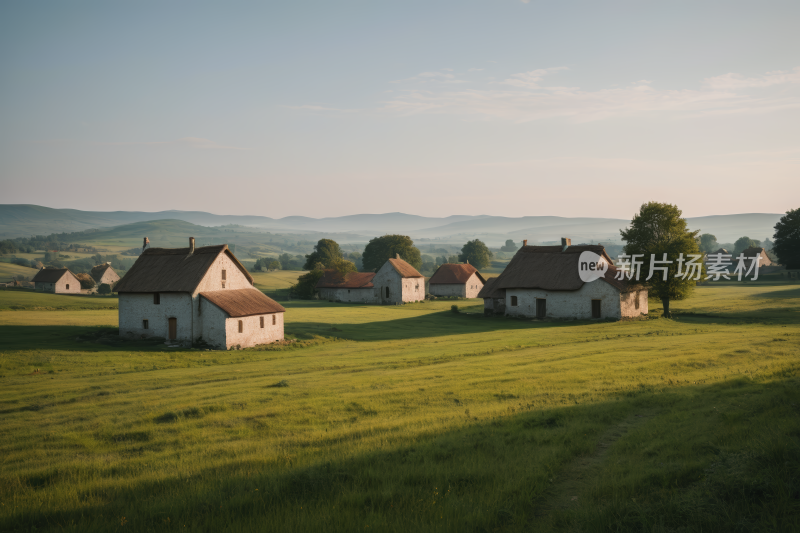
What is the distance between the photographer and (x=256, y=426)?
1369cm

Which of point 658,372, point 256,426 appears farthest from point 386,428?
point 658,372

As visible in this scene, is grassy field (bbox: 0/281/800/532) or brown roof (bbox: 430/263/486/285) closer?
grassy field (bbox: 0/281/800/532)

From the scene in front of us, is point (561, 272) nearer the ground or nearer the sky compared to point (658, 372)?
nearer the sky

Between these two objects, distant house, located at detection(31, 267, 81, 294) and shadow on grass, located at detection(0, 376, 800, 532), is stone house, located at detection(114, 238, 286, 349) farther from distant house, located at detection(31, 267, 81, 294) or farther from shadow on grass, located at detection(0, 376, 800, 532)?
distant house, located at detection(31, 267, 81, 294)

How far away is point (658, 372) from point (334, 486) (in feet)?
55.0

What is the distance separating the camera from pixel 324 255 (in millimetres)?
117938

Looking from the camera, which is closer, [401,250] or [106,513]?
[106,513]

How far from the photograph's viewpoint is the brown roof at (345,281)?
8781 cm

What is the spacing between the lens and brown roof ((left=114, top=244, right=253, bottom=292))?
40.4 metres

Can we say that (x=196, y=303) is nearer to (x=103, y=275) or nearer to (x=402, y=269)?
(x=402, y=269)

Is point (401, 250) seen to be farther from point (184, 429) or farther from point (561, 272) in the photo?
point (184, 429)

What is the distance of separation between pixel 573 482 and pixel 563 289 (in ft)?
153

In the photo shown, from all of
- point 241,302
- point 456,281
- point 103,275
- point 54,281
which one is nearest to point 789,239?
point 456,281

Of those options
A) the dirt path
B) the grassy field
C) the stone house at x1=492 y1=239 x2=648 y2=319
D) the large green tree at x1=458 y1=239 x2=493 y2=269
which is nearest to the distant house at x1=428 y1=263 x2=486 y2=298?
the stone house at x1=492 y1=239 x2=648 y2=319
